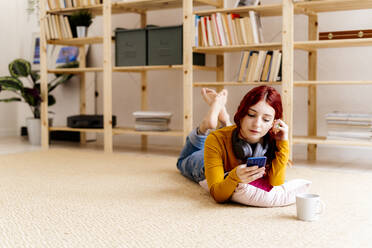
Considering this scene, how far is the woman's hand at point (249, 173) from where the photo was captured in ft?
5.43

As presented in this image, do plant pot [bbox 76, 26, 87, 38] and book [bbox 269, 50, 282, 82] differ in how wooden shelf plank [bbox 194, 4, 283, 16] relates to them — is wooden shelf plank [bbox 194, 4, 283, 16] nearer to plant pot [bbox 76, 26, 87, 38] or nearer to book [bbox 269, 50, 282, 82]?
book [bbox 269, 50, 282, 82]

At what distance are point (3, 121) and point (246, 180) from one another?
408 cm

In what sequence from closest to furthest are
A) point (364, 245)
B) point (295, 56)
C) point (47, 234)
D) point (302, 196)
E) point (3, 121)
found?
point (364, 245) → point (47, 234) → point (302, 196) → point (295, 56) → point (3, 121)

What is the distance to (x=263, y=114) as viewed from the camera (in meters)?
1.78

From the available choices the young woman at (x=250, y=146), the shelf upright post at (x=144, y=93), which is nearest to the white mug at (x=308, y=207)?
the young woman at (x=250, y=146)

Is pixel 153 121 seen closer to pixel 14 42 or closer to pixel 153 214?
pixel 153 214

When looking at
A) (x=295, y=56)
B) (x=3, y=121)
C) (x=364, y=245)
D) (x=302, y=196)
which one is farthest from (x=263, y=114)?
(x=3, y=121)

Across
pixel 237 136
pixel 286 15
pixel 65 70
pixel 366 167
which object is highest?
pixel 286 15

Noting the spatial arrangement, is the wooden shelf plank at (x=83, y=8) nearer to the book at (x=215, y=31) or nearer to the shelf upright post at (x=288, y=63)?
the book at (x=215, y=31)

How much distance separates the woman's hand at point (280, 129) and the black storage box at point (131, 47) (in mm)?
1997

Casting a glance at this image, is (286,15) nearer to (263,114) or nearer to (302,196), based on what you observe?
(263,114)

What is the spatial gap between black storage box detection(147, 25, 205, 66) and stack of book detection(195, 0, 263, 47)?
16 centimetres

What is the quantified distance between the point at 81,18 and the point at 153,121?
3.58 feet

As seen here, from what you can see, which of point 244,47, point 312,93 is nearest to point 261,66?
point 244,47
